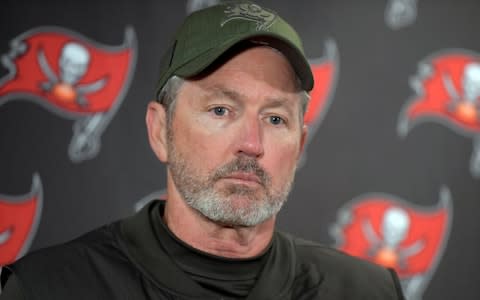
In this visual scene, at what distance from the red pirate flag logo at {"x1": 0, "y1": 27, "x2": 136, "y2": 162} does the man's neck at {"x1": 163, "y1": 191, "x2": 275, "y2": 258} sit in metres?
0.84

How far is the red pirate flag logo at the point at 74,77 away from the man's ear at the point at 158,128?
29.1 inches

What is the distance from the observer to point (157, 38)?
2.09m

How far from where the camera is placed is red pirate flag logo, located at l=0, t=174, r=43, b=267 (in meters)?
1.96

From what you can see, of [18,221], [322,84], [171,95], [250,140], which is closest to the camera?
[250,140]

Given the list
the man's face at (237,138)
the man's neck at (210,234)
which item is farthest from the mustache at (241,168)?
the man's neck at (210,234)

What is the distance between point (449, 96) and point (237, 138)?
1.29 m

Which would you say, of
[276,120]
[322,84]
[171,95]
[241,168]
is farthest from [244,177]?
[322,84]

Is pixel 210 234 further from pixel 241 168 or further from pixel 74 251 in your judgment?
pixel 74 251

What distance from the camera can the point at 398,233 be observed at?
2168 mm

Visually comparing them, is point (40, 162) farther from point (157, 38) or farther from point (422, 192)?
point (422, 192)

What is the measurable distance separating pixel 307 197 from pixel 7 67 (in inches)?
41.5

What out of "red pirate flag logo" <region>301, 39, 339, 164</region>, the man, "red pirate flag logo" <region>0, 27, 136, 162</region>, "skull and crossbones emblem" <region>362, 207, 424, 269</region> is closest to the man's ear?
the man

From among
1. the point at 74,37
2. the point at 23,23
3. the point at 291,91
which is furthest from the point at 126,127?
the point at 291,91

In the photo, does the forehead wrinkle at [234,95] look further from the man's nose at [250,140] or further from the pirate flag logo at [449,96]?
the pirate flag logo at [449,96]
